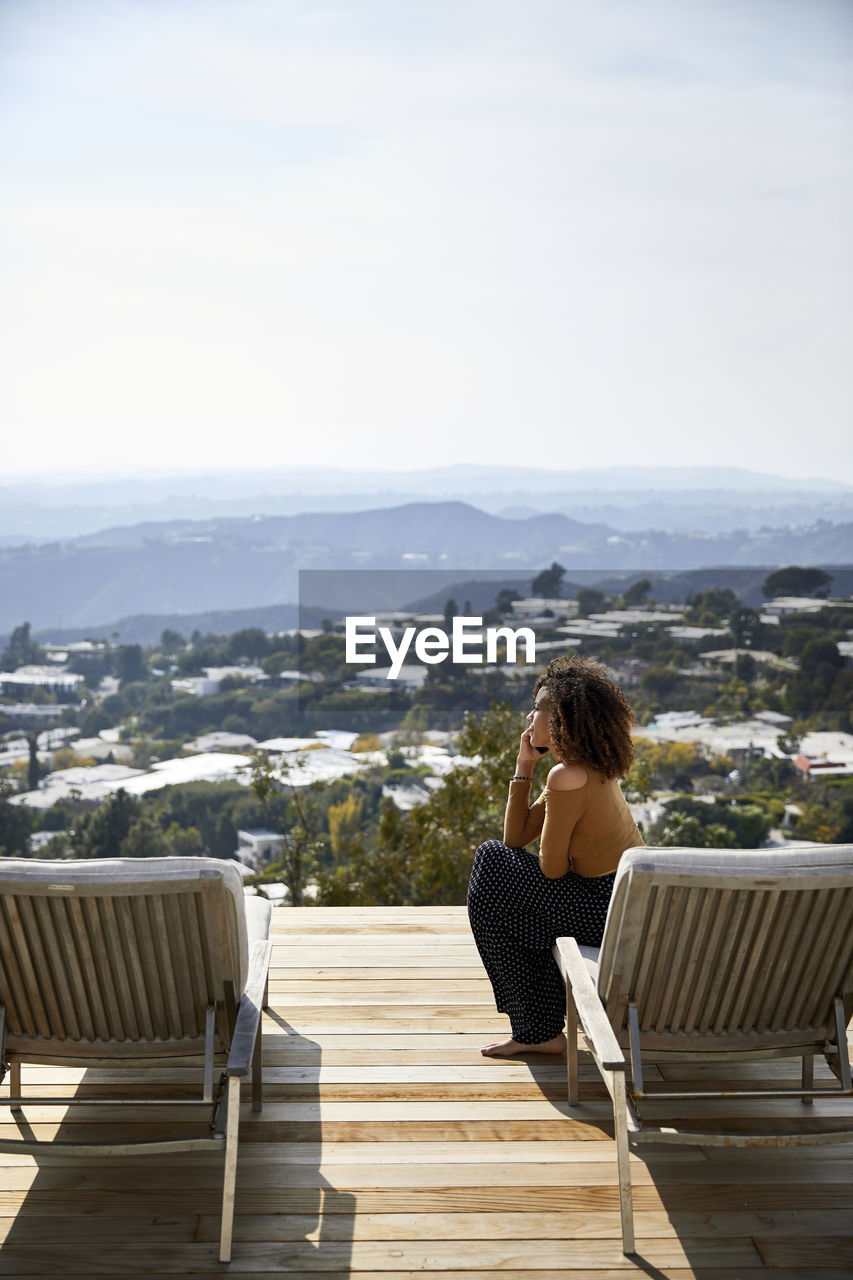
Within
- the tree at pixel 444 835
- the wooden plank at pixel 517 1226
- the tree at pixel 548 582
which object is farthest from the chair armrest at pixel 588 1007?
the tree at pixel 548 582

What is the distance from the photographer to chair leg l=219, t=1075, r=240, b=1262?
197 cm

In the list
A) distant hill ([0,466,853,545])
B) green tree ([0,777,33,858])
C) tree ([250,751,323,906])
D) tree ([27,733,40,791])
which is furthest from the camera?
distant hill ([0,466,853,545])

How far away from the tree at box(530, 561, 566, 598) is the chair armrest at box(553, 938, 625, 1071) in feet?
33.5

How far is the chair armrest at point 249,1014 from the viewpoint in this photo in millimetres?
2040

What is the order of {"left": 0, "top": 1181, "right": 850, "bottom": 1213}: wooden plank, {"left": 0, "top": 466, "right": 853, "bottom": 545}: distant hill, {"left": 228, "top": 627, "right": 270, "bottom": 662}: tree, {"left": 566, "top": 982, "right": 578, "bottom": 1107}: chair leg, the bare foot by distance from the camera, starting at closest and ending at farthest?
{"left": 0, "top": 1181, "right": 850, "bottom": 1213}: wooden plank → {"left": 566, "top": 982, "right": 578, "bottom": 1107}: chair leg → the bare foot → {"left": 228, "top": 627, "right": 270, "bottom": 662}: tree → {"left": 0, "top": 466, "right": 853, "bottom": 545}: distant hill

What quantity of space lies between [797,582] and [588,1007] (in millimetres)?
11554

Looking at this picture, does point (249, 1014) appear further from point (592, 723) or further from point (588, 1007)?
point (592, 723)

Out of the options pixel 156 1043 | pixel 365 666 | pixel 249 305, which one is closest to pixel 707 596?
pixel 365 666

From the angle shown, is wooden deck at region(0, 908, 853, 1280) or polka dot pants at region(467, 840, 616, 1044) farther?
polka dot pants at region(467, 840, 616, 1044)

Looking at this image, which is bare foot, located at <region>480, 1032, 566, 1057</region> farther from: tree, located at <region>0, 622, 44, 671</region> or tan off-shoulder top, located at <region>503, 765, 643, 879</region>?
tree, located at <region>0, 622, 44, 671</region>

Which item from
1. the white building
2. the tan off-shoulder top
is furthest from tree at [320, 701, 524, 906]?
the tan off-shoulder top

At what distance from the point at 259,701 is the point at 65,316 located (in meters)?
10.1

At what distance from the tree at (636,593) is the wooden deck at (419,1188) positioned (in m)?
9.52

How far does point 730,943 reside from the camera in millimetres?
2158
